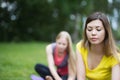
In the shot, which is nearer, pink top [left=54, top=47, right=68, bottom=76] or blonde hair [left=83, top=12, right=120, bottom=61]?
blonde hair [left=83, top=12, right=120, bottom=61]

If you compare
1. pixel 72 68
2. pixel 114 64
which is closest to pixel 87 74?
pixel 114 64

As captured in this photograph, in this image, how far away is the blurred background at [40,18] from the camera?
14156 mm

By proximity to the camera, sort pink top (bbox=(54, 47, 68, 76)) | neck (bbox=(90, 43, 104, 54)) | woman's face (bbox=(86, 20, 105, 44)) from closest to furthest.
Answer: woman's face (bbox=(86, 20, 105, 44)) → neck (bbox=(90, 43, 104, 54)) → pink top (bbox=(54, 47, 68, 76))

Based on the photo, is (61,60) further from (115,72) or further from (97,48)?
(115,72)

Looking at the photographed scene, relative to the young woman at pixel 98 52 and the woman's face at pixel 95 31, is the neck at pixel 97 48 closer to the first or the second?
the young woman at pixel 98 52

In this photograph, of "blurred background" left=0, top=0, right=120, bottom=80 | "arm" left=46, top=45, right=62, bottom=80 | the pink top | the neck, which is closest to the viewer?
the neck

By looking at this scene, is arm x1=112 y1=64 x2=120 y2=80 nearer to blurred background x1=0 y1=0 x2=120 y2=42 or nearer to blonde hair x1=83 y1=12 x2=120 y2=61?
blonde hair x1=83 y1=12 x2=120 y2=61

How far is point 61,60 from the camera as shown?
4727mm

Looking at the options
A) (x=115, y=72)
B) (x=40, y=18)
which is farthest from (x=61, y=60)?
(x=40, y=18)

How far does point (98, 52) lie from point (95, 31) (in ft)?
0.98

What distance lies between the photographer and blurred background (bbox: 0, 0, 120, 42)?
46.4ft

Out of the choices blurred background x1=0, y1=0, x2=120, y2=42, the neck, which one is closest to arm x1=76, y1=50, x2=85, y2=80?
the neck

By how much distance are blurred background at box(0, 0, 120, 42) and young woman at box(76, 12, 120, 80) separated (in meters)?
10.2

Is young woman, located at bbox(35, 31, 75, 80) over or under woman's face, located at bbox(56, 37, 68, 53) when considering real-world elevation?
under
